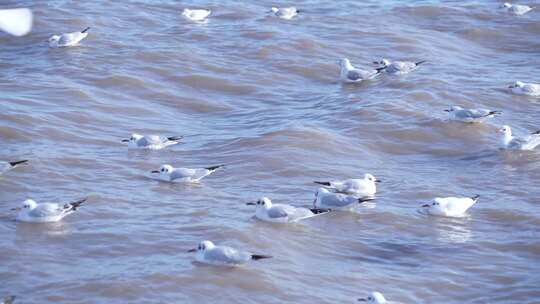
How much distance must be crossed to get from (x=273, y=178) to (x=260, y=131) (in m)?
1.88

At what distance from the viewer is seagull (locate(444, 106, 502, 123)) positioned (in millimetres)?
15658

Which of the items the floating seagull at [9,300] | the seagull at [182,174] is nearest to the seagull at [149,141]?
the seagull at [182,174]

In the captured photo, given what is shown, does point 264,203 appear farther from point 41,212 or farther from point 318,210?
point 41,212

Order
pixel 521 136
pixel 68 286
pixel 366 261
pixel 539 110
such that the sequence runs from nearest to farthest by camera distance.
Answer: pixel 68 286 → pixel 366 261 → pixel 521 136 → pixel 539 110

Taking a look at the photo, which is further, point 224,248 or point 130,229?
point 130,229

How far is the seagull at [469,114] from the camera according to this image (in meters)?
15.7

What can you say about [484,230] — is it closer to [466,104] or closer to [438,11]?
[466,104]

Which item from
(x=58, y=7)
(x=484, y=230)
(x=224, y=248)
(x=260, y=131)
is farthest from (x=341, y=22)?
(x=224, y=248)

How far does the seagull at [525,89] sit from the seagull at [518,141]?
7.88ft

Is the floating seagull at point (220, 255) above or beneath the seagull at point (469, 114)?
above

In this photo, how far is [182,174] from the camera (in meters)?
12.9

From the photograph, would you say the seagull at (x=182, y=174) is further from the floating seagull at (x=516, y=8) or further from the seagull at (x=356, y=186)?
the floating seagull at (x=516, y=8)

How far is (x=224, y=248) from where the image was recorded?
10.3 metres

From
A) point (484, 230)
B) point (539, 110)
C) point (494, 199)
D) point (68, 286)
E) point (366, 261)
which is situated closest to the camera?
point (68, 286)
